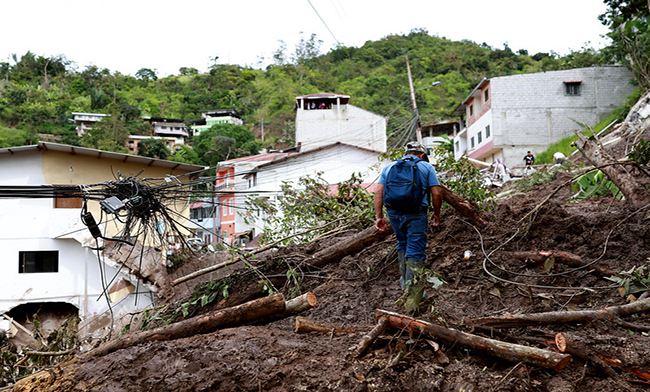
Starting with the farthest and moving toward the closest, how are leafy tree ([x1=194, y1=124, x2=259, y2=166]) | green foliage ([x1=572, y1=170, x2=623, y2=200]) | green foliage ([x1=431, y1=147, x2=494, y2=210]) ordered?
1. leafy tree ([x1=194, y1=124, x2=259, y2=166])
2. green foliage ([x1=572, y1=170, x2=623, y2=200])
3. green foliage ([x1=431, y1=147, x2=494, y2=210])

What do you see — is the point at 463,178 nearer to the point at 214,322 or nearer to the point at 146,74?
the point at 214,322

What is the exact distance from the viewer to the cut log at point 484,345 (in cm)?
358

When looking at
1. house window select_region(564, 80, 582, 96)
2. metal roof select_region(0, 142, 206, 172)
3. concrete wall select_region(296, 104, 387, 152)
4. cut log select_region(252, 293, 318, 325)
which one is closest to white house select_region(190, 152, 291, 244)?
metal roof select_region(0, 142, 206, 172)

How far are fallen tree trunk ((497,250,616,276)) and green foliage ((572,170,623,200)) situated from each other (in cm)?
496

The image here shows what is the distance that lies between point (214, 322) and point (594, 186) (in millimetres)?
8774

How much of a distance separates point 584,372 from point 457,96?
59.9 m

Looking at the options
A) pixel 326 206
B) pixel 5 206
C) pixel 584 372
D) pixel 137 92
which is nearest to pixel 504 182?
pixel 326 206

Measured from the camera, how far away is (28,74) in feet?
273

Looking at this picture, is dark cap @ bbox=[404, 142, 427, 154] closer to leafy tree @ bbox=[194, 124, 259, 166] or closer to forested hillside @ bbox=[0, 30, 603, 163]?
forested hillside @ bbox=[0, 30, 603, 163]

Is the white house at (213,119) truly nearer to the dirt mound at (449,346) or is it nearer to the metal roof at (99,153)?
the metal roof at (99,153)

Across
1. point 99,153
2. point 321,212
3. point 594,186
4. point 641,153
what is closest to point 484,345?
point 641,153

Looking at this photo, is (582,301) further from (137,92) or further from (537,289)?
(137,92)

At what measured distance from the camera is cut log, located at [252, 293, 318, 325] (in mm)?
4949

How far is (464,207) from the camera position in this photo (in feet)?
20.8
